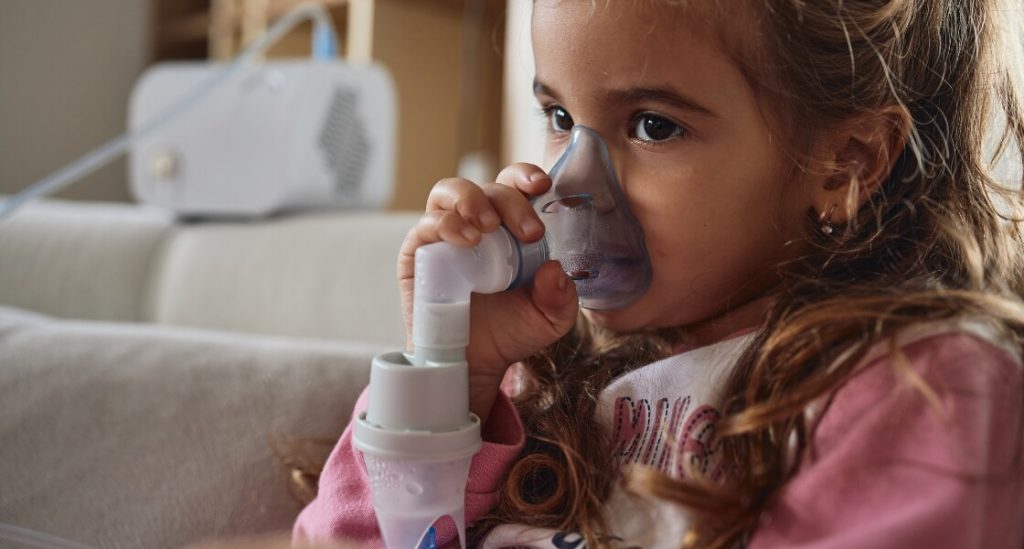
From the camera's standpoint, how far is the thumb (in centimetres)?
70

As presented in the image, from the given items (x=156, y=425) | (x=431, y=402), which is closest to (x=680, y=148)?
(x=431, y=402)

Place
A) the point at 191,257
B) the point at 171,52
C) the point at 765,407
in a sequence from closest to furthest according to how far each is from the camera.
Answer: the point at 765,407, the point at 191,257, the point at 171,52

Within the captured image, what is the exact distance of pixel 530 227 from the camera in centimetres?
67

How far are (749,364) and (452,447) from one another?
22 cm

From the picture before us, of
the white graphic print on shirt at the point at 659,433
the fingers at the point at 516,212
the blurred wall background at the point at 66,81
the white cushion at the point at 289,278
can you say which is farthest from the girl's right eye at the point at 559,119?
the blurred wall background at the point at 66,81

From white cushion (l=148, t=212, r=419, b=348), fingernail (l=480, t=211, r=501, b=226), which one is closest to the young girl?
fingernail (l=480, t=211, r=501, b=226)

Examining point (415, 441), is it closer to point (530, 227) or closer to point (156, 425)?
point (530, 227)

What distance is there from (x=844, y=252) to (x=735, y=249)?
80 mm

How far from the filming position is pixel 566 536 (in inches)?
25.9

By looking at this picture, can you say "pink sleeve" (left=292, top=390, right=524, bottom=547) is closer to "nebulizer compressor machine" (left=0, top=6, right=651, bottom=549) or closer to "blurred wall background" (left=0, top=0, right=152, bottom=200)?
"nebulizer compressor machine" (left=0, top=6, right=651, bottom=549)

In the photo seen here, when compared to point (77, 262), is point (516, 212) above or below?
above

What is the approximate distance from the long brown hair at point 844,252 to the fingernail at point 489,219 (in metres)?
0.17

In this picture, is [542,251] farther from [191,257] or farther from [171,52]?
[171,52]

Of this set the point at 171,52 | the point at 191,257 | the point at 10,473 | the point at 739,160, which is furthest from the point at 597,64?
the point at 171,52
